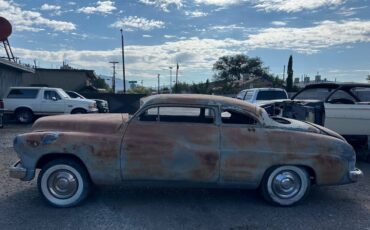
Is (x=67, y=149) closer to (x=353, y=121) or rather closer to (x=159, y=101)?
(x=159, y=101)

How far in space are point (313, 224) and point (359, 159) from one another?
468 centimetres

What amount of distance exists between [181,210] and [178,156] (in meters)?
0.76

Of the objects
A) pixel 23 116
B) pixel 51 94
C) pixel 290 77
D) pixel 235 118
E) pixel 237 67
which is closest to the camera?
pixel 235 118

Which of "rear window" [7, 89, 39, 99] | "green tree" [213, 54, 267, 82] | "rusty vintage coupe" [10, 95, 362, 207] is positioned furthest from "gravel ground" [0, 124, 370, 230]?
"green tree" [213, 54, 267, 82]

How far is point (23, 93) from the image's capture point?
16469 millimetres

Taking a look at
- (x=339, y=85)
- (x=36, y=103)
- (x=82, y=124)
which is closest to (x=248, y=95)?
(x=339, y=85)

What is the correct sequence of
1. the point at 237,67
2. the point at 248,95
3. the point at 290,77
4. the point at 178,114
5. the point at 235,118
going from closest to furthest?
the point at 235,118
the point at 178,114
the point at 248,95
the point at 290,77
the point at 237,67

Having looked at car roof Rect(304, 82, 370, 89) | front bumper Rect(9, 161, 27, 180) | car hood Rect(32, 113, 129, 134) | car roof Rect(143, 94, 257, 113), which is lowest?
front bumper Rect(9, 161, 27, 180)

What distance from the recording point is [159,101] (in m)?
5.01

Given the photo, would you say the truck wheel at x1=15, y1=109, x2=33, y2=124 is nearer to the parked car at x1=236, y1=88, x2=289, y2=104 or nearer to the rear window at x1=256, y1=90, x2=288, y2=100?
the parked car at x1=236, y1=88, x2=289, y2=104

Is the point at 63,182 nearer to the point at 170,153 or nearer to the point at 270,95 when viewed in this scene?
the point at 170,153

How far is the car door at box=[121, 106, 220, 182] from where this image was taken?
4738mm

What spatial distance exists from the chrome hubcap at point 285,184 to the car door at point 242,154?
0.30 m

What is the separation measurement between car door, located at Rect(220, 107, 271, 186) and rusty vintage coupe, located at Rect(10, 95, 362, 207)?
0.05 feet
